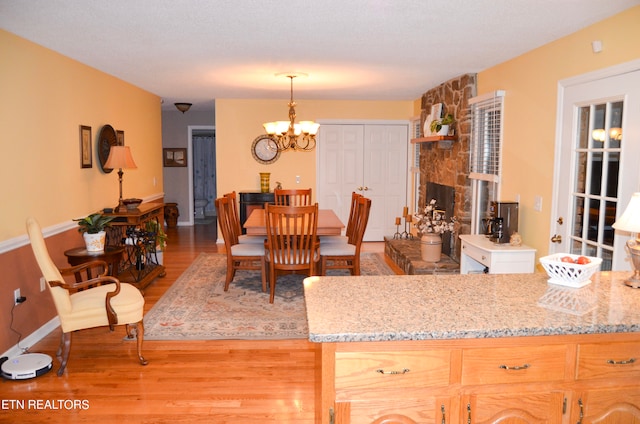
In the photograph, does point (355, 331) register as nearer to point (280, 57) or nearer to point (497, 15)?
point (497, 15)

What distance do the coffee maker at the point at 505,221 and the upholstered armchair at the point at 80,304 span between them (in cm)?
289

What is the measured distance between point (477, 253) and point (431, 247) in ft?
4.16

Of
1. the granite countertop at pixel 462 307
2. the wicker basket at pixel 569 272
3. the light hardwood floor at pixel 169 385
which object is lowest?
the light hardwood floor at pixel 169 385

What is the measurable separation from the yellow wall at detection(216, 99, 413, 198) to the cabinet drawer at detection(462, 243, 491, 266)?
381 centimetres

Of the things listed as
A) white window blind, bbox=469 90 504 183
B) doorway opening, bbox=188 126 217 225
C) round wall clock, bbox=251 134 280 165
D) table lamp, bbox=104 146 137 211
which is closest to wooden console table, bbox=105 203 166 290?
table lamp, bbox=104 146 137 211

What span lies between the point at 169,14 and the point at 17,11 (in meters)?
0.94

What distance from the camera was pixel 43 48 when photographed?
4070mm

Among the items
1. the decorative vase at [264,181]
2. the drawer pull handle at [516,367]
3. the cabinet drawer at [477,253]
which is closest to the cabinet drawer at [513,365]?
the drawer pull handle at [516,367]

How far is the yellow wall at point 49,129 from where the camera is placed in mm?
3625

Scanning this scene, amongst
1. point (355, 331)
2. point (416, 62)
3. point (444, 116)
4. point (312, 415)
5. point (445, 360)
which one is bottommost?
point (312, 415)

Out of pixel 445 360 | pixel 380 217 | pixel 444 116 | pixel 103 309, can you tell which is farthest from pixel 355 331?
pixel 380 217

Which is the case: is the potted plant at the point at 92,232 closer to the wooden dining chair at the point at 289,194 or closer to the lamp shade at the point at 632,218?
the wooden dining chair at the point at 289,194

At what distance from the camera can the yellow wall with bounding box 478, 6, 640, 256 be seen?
316 cm

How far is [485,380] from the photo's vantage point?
180cm
